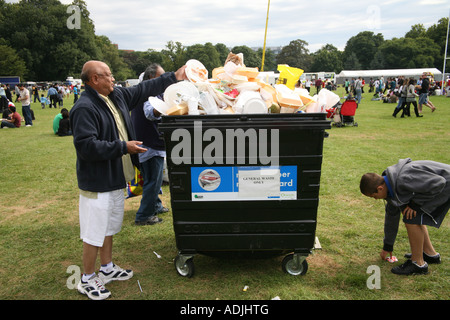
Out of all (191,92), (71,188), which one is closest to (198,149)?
(191,92)

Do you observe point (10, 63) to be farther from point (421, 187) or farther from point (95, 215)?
point (421, 187)

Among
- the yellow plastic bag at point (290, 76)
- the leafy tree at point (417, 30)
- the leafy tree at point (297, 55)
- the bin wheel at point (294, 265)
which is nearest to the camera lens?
the bin wheel at point (294, 265)

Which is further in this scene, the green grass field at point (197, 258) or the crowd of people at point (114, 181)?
the green grass field at point (197, 258)

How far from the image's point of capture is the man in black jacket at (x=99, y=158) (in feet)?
8.84

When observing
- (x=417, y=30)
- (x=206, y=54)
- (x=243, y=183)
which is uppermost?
(x=417, y=30)

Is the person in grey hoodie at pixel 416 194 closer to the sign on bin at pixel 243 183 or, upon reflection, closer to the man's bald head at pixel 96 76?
the sign on bin at pixel 243 183

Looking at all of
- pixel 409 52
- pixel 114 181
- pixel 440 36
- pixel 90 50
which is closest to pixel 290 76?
pixel 114 181

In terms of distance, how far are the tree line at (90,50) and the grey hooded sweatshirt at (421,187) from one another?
41.0 metres

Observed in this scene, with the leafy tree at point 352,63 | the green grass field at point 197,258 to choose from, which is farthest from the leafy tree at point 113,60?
the green grass field at point 197,258

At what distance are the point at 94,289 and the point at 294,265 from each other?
1.81 metres

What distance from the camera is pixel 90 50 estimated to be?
218 ft

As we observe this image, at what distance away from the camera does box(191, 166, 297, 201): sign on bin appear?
2803mm
